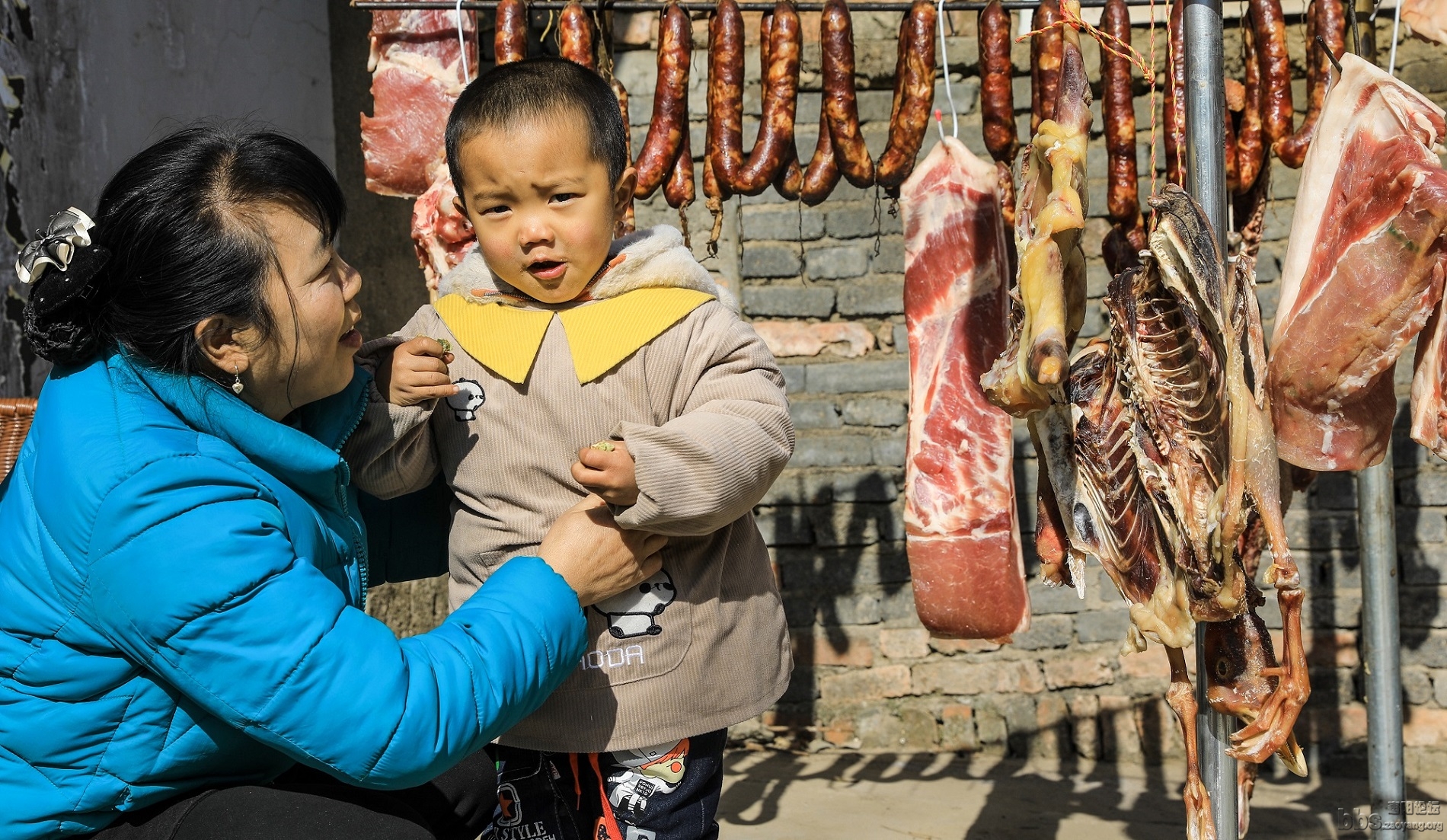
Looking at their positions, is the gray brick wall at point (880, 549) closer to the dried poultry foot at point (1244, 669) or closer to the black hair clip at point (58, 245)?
the dried poultry foot at point (1244, 669)

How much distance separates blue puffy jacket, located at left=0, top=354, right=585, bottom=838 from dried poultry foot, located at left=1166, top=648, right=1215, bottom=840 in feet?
3.82

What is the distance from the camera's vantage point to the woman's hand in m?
1.75

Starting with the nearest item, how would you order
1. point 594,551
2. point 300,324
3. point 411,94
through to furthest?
point 300,324
point 594,551
point 411,94

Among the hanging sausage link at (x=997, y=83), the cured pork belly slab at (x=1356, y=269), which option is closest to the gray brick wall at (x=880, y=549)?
the hanging sausage link at (x=997, y=83)

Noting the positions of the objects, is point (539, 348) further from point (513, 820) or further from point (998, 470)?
point (998, 470)

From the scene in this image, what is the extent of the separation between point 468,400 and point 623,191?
472mm

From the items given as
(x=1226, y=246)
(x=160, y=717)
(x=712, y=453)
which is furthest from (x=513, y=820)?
(x=1226, y=246)

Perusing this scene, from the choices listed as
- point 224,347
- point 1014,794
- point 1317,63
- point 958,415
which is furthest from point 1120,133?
point 1014,794

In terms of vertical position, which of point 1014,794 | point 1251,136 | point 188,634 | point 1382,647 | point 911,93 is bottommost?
point 1014,794

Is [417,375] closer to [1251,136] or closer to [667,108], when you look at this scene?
[667,108]

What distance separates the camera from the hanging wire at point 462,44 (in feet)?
9.29

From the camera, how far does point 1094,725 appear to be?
4402 mm

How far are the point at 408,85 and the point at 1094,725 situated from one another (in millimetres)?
3420

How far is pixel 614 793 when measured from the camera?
191 cm
